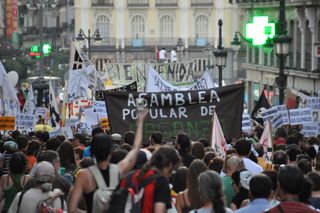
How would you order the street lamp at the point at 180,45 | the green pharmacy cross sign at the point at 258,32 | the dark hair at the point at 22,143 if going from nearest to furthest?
the dark hair at the point at 22,143 → the green pharmacy cross sign at the point at 258,32 → the street lamp at the point at 180,45

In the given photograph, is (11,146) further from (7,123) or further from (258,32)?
(258,32)

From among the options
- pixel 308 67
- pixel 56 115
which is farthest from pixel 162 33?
pixel 56 115

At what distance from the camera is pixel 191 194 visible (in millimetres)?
11242

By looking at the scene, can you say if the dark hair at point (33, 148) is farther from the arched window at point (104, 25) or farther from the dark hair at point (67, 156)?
the arched window at point (104, 25)

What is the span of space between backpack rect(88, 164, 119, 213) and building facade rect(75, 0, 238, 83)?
82.0 metres

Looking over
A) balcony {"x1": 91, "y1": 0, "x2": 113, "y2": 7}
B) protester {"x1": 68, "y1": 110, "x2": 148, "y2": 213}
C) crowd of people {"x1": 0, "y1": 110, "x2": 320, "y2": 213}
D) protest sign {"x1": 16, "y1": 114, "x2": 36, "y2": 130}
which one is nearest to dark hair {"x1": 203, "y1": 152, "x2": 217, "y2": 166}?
crowd of people {"x1": 0, "y1": 110, "x2": 320, "y2": 213}

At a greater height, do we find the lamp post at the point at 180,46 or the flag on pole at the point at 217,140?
the flag on pole at the point at 217,140

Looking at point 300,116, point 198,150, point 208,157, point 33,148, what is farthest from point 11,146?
point 300,116

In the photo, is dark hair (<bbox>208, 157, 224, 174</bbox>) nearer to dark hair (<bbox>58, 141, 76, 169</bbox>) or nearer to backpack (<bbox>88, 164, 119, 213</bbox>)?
dark hair (<bbox>58, 141, 76, 169</bbox>)

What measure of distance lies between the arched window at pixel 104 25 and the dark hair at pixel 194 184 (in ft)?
270

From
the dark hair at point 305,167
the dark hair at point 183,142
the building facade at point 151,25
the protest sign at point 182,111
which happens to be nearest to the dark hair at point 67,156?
the dark hair at point 183,142

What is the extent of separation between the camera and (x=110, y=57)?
93375 mm

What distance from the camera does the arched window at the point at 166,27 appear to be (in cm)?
9544

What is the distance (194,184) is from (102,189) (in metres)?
1.67
